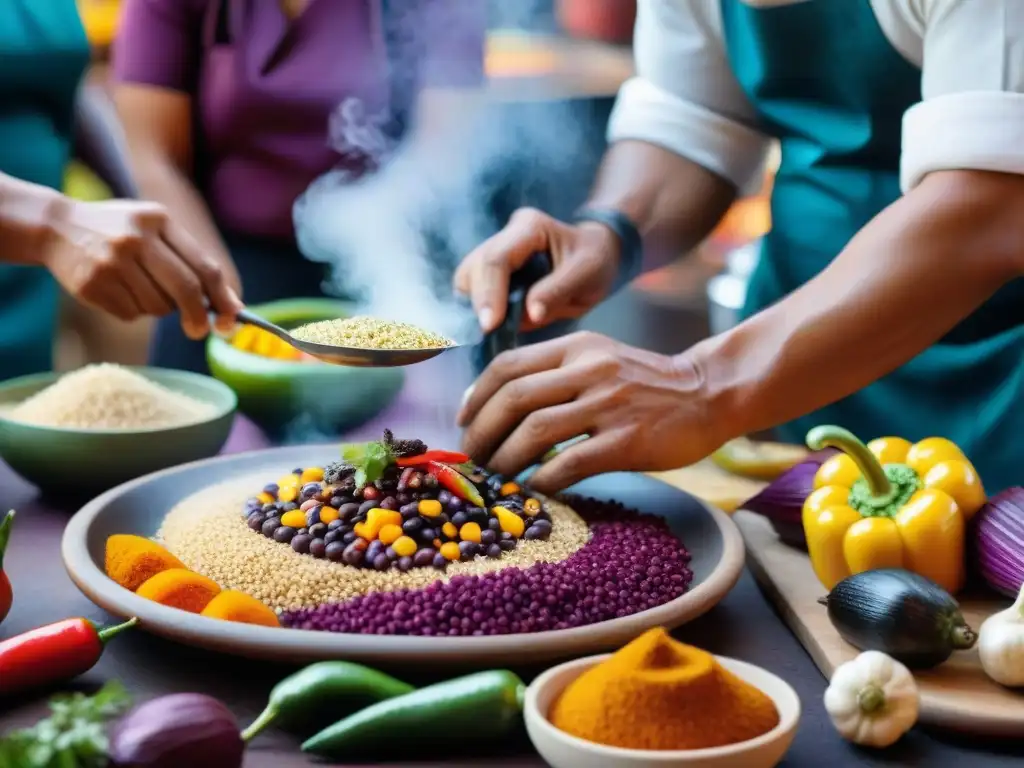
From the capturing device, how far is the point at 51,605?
3.80 feet

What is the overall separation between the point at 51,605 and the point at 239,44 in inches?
56.1

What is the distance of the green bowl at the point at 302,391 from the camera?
1646 millimetres

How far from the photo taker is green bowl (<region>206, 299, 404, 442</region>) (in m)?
1.65

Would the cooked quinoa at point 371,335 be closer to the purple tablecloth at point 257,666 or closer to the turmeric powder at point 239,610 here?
the purple tablecloth at point 257,666

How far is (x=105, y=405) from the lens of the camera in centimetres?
151

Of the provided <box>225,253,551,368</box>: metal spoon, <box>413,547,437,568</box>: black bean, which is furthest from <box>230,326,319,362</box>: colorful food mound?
<box>413,547,437,568</box>: black bean

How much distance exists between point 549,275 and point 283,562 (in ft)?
2.18

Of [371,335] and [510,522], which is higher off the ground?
[371,335]

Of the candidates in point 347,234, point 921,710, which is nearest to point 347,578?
point 921,710

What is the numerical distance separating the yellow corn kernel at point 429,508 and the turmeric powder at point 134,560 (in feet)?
0.82

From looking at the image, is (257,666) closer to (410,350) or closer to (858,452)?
(410,350)

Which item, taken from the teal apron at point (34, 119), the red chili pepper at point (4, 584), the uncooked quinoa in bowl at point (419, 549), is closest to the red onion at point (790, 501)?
the uncooked quinoa in bowl at point (419, 549)

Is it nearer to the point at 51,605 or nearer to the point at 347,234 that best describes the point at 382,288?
the point at 347,234

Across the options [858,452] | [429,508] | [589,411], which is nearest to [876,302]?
[858,452]
